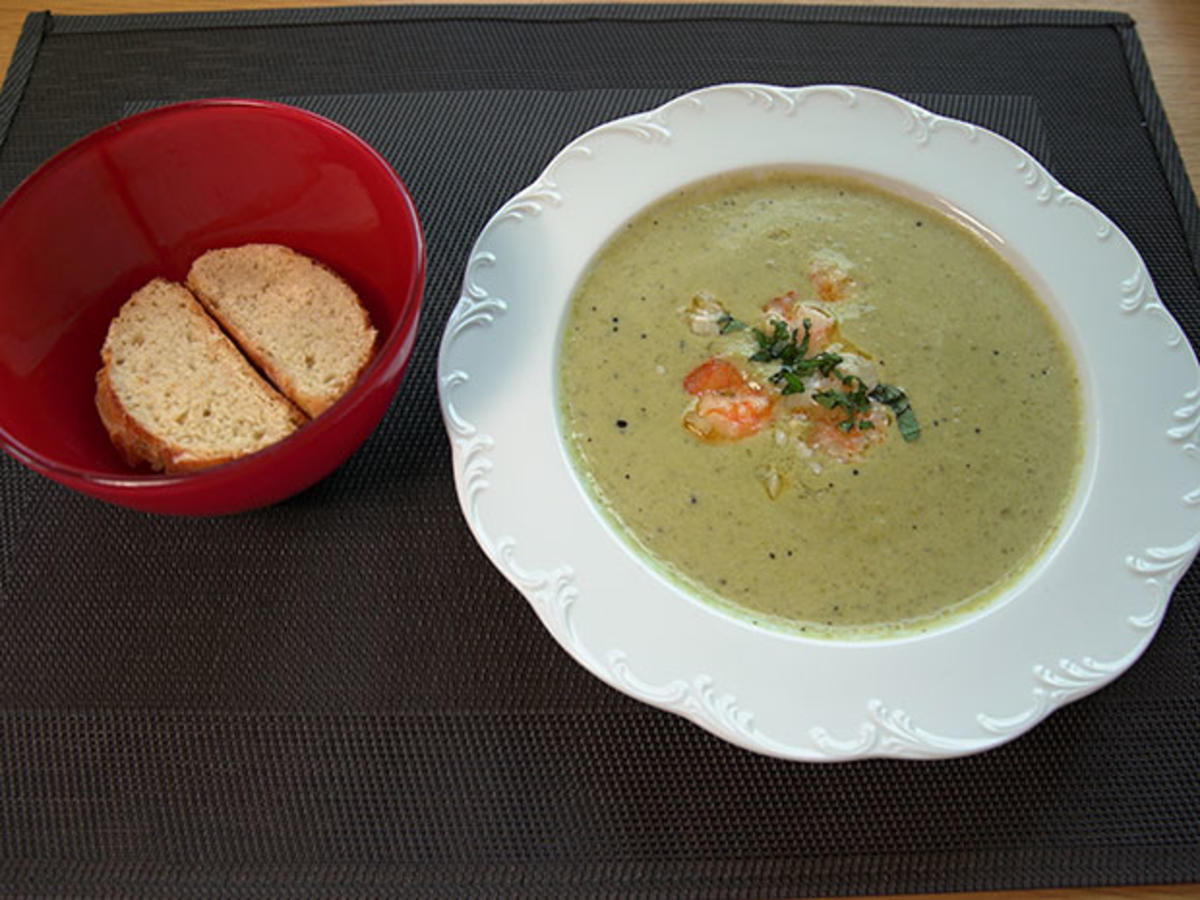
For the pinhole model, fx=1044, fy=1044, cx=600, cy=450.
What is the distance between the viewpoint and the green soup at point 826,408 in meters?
1.47

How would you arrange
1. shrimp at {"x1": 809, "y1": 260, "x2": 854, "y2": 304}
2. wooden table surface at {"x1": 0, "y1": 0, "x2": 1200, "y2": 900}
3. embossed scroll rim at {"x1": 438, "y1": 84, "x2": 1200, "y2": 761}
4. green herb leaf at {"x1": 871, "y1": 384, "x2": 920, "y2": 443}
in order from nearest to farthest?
embossed scroll rim at {"x1": 438, "y1": 84, "x2": 1200, "y2": 761}
green herb leaf at {"x1": 871, "y1": 384, "x2": 920, "y2": 443}
shrimp at {"x1": 809, "y1": 260, "x2": 854, "y2": 304}
wooden table surface at {"x1": 0, "y1": 0, "x2": 1200, "y2": 900}

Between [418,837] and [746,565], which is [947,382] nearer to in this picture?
[746,565]

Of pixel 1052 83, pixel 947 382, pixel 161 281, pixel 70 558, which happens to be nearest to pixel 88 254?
pixel 161 281

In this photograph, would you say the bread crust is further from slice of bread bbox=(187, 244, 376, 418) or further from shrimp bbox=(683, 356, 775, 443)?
shrimp bbox=(683, 356, 775, 443)

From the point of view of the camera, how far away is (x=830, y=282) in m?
1.72

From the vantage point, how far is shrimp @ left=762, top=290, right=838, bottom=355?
1659 millimetres

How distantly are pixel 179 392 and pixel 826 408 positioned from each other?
98cm

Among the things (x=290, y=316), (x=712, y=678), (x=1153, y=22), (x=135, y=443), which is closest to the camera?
(x=712, y=678)

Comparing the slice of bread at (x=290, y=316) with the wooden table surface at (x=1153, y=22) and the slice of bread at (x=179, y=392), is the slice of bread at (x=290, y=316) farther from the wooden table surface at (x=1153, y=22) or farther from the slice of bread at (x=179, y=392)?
the wooden table surface at (x=1153, y=22)

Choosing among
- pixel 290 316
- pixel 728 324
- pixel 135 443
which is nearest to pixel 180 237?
pixel 290 316

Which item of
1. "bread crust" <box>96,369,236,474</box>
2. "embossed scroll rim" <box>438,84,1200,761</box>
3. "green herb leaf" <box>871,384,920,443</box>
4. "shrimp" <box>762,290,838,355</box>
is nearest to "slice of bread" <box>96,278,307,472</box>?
"bread crust" <box>96,369,236,474</box>

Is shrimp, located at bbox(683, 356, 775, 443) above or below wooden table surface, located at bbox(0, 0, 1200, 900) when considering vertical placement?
below

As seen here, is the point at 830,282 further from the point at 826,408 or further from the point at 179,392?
the point at 179,392

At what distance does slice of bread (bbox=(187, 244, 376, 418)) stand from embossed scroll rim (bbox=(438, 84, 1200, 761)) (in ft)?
0.58
